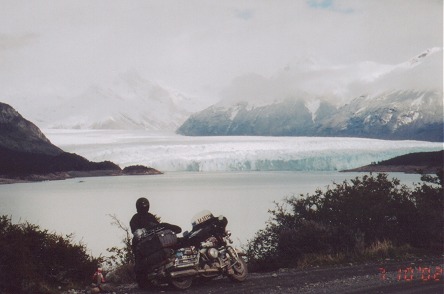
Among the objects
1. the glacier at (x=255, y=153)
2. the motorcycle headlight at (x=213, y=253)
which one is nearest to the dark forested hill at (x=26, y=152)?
the glacier at (x=255, y=153)

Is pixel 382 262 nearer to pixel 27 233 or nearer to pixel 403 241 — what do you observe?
pixel 403 241

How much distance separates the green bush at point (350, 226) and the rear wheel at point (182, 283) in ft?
12.8

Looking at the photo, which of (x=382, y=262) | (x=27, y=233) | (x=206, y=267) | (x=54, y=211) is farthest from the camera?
(x=54, y=211)

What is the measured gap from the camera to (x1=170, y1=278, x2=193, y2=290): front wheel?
9.27 m

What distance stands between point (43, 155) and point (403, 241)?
68.2 metres

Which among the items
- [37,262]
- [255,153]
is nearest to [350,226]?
[37,262]

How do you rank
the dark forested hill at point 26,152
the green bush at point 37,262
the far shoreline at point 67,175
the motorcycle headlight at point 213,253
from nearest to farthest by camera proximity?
the green bush at point 37,262 → the motorcycle headlight at point 213,253 → the dark forested hill at point 26,152 → the far shoreline at point 67,175

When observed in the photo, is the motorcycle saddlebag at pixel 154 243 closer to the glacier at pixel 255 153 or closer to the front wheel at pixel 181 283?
the front wheel at pixel 181 283

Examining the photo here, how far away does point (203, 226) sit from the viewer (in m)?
9.95

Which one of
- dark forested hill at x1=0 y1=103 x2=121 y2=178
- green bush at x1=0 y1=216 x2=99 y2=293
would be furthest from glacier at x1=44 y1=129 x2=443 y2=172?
green bush at x1=0 y1=216 x2=99 y2=293

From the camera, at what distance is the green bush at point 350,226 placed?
539 inches

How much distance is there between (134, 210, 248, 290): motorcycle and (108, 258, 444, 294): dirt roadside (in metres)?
0.19

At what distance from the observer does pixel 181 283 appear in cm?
940

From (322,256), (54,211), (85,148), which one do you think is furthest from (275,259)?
A: (85,148)
